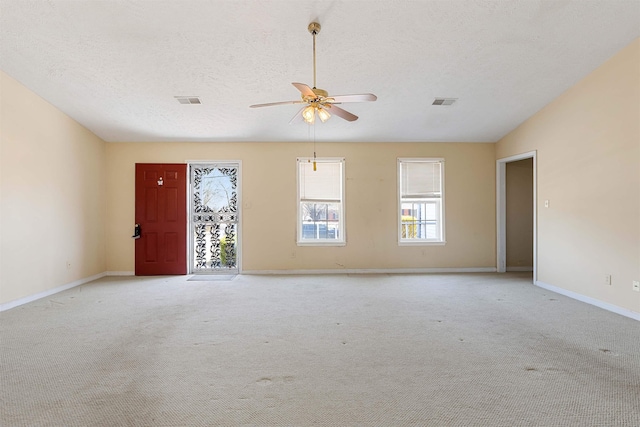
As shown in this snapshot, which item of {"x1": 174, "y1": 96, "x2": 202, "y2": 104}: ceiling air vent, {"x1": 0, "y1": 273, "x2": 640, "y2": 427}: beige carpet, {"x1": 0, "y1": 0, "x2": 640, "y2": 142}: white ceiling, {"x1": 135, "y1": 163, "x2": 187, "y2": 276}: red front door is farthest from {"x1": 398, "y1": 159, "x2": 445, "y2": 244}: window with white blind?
{"x1": 135, "y1": 163, "x2": 187, "y2": 276}: red front door

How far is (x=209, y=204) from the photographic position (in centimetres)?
629

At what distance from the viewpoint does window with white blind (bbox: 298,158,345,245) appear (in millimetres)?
6277

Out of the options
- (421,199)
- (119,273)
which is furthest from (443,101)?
(119,273)

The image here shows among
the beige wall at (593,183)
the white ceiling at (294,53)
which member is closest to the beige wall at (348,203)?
the white ceiling at (294,53)

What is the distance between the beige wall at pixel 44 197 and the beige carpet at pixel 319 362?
62 cm

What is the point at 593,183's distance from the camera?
4.17m

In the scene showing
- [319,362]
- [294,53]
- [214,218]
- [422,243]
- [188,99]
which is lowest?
[319,362]

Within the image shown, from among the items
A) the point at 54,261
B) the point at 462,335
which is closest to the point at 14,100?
the point at 54,261

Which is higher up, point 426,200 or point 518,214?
point 426,200

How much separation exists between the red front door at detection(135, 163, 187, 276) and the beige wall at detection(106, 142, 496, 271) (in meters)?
0.20

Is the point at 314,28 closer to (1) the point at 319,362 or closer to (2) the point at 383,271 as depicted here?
(1) the point at 319,362

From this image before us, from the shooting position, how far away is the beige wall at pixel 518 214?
6359mm

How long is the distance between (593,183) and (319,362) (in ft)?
14.5

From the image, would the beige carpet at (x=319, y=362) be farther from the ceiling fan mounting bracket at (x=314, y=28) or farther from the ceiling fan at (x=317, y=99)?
the ceiling fan mounting bracket at (x=314, y=28)
